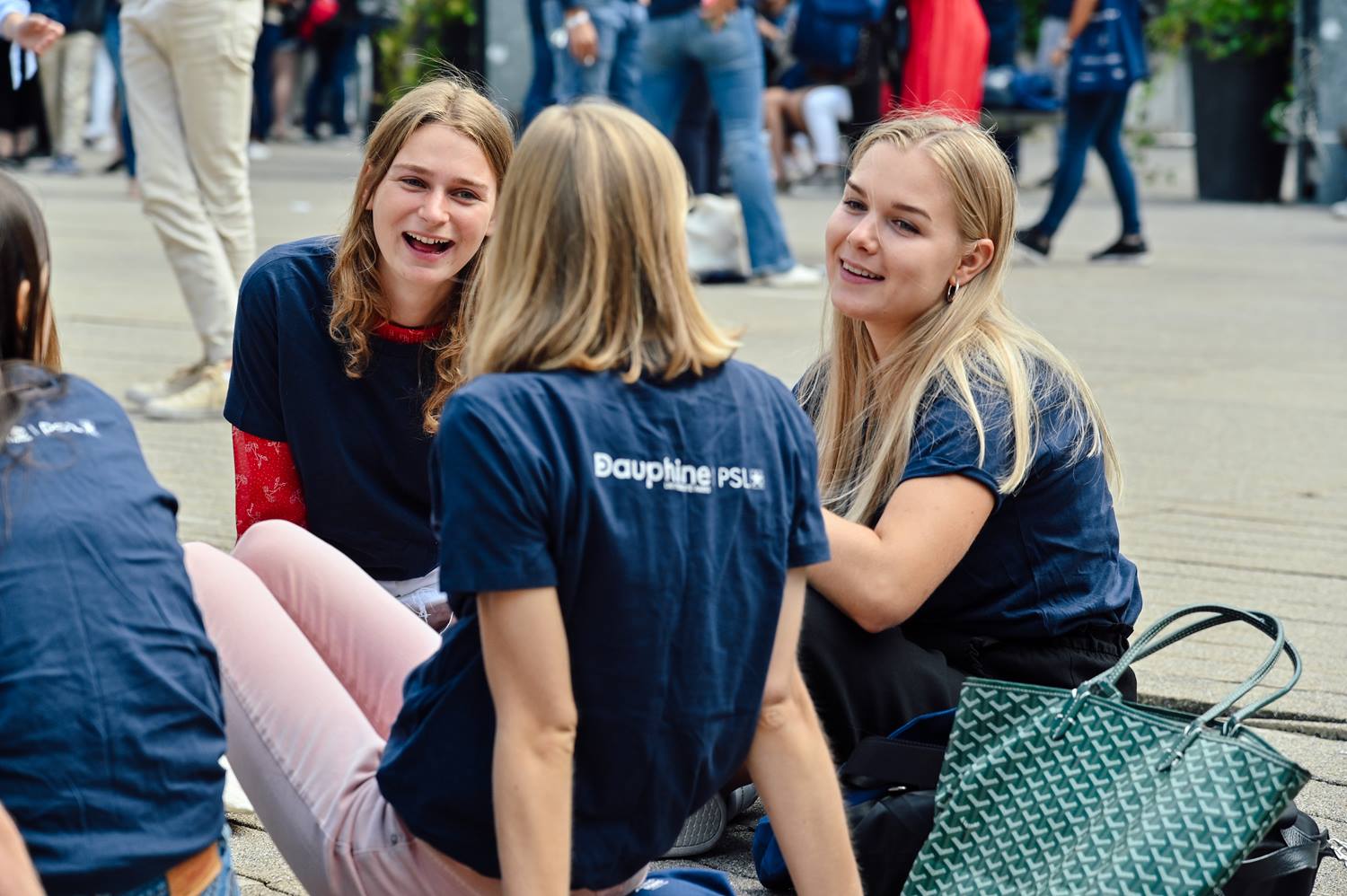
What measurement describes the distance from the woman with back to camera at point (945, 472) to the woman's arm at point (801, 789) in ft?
1.84

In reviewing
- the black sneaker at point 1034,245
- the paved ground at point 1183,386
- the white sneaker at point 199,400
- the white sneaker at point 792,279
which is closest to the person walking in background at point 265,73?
the paved ground at point 1183,386

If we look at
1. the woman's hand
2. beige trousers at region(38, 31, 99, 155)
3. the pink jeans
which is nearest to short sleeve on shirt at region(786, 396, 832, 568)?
the pink jeans

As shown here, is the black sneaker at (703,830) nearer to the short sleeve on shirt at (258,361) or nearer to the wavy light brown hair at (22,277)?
the short sleeve on shirt at (258,361)

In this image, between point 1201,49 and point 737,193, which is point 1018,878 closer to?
point 737,193

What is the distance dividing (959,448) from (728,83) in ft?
20.9

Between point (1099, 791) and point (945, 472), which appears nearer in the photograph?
point (1099, 791)

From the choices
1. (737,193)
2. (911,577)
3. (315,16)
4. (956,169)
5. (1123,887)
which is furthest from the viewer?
(315,16)

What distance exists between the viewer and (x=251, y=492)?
3.15 meters

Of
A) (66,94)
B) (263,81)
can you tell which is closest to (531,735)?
(66,94)

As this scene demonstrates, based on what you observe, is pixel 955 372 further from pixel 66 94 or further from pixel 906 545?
pixel 66 94

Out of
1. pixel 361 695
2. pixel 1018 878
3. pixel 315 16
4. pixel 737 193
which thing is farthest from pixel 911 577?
pixel 315 16

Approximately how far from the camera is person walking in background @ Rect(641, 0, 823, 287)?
8.72 metres

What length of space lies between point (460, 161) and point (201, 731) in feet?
4.43

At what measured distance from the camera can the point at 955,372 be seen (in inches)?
109
